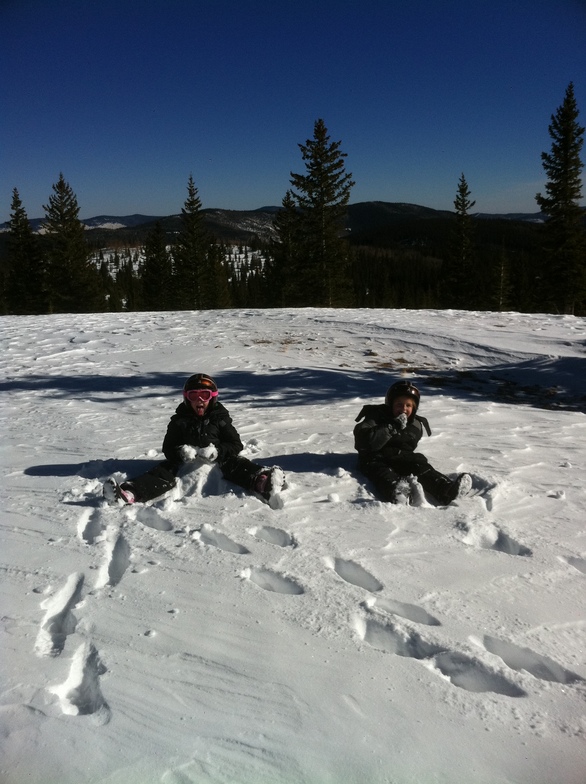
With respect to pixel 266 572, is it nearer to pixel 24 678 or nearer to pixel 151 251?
pixel 24 678

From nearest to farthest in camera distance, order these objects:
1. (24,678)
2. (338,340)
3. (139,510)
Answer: (24,678)
(139,510)
(338,340)

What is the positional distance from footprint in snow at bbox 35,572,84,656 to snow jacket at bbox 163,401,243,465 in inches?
67.5

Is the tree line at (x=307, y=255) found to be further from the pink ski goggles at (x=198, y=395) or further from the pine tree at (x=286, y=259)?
the pink ski goggles at (x=198, y=395)

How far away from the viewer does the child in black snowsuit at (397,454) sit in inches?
171

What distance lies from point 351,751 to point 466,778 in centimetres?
43

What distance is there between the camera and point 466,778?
195 centimetres

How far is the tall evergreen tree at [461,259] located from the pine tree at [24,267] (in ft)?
90.9

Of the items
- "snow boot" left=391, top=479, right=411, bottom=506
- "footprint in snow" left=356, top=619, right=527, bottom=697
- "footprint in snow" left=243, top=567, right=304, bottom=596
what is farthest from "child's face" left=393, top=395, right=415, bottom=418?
"footprint in snow" left=356, top=619, right=527, bottom=697

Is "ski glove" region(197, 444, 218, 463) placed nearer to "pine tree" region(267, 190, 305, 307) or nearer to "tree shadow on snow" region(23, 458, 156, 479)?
"tree shadow on snow" region(23, 458, 156, 479)

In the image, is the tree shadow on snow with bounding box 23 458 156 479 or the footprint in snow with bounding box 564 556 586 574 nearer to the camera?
→ the footprint in snow with bounding box 564 556 586 574

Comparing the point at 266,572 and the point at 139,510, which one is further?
Result: the point at 139,510

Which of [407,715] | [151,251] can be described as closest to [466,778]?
[407,715]

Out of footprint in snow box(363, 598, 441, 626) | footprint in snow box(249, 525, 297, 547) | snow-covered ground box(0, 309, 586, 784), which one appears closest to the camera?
snow-covered ground box(0, 309, 586, 784)

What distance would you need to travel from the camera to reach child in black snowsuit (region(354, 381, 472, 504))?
14.2ft
